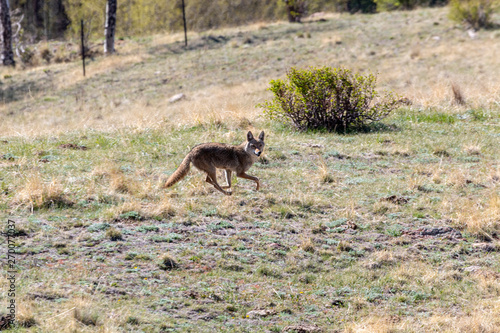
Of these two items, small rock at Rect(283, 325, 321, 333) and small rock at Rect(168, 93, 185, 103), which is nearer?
small rock at Rect(283, 325, 321, 333)

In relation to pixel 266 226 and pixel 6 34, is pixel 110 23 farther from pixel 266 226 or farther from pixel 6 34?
pixel 266 226


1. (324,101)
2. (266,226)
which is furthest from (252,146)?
(324,101)

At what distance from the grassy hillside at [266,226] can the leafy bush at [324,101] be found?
0.59m

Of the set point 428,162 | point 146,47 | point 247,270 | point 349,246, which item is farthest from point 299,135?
point 146,47

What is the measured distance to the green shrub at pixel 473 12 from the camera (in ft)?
98.2

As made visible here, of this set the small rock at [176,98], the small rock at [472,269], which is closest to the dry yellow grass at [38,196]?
the small rock at [472,269]

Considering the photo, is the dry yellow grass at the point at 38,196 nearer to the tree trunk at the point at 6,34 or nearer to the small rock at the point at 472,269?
the small rock at the point at 472,269

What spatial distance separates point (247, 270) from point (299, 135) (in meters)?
7.41

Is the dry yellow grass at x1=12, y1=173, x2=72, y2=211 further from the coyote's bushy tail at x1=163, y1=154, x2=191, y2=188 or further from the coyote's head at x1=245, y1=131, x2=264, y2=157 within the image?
the coyote's head at x1=245, y1=131, x2=264, y2=157

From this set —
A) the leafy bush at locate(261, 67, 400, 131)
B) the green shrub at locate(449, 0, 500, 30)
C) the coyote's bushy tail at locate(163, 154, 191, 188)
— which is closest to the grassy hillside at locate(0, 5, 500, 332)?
the coyote's bushy tail at locate(163, 154, 191, 188)

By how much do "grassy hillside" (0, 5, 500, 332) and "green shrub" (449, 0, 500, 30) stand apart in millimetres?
14569

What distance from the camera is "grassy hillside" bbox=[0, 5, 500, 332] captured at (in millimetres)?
6211

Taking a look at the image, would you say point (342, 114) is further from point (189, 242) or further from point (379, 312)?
point (379, 312)

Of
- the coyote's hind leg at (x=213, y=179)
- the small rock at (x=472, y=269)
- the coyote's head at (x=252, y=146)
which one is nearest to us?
the small rock at (x=472, y=269)
